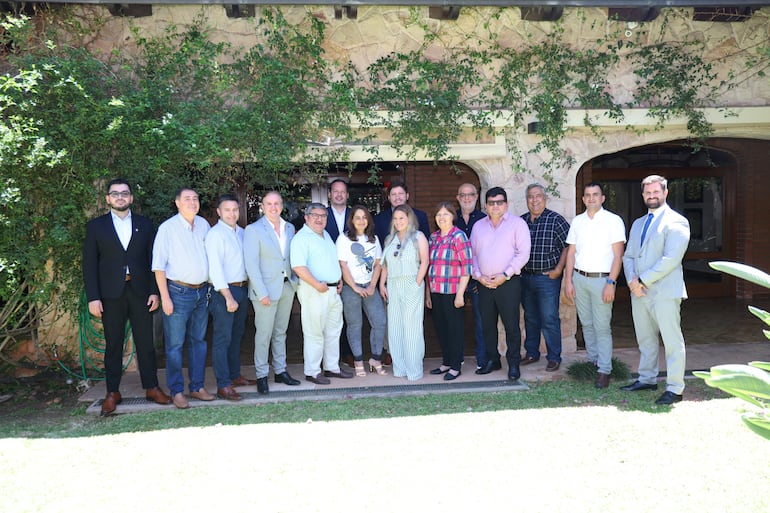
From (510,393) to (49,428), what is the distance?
395 cm

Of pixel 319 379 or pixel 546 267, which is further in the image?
pixel 546 267

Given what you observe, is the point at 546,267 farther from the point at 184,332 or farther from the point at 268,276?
the point at 184,332

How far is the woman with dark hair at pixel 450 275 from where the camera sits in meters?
6.00

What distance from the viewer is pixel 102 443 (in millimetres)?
4570

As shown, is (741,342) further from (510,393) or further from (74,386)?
(74,386)

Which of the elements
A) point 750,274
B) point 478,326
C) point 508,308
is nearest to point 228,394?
point 478,326

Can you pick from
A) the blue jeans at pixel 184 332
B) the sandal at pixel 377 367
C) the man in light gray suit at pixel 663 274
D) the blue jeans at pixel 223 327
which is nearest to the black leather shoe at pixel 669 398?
the man in light gray suit at pixel 663 274

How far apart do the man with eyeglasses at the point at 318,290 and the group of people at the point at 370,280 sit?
13mm

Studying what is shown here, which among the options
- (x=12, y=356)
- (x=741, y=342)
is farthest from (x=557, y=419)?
(x=12, y=356)

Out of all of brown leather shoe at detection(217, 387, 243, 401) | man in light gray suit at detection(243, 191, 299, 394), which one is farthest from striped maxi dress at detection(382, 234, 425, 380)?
brown leather shoe at detection(217, 387, 243, 401)

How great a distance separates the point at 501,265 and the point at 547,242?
0.66 m

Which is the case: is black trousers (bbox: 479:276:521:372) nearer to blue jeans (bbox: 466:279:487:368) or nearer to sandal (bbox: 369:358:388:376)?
blue jeans (bbox: 466:279:487:368)

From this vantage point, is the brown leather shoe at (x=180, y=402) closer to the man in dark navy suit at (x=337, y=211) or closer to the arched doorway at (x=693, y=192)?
the man in dark navy suit at (x=337, y=211)

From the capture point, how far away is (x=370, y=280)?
20.4 ft
